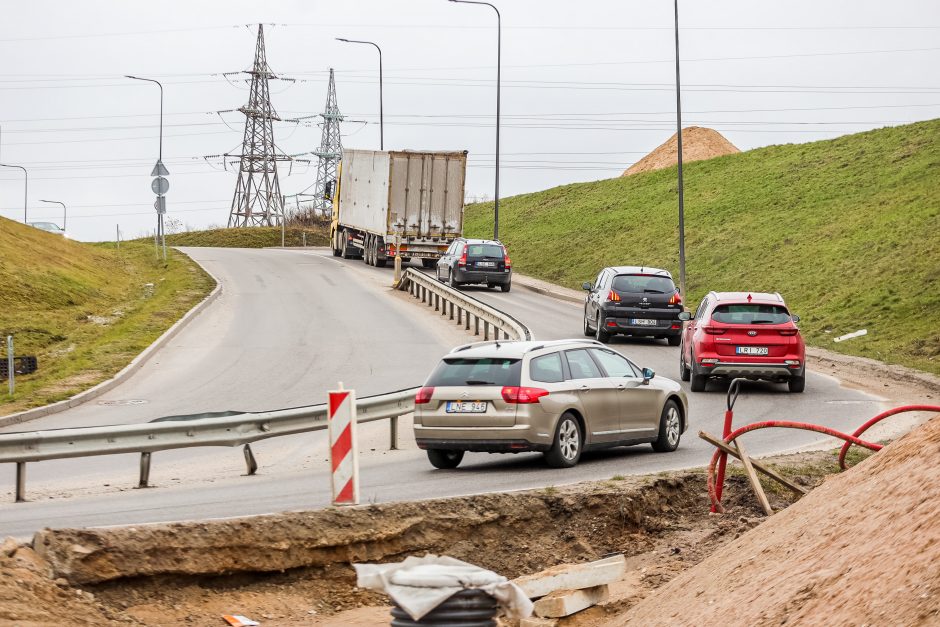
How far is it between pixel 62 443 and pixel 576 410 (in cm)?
567

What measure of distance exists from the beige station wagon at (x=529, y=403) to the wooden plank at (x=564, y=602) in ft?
17.7

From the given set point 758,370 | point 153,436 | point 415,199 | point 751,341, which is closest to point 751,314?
point 751,341

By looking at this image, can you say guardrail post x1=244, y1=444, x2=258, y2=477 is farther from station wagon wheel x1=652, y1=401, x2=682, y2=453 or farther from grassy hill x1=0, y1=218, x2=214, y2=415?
grassy hill x1=0, y1=218, x2=214, y2=415

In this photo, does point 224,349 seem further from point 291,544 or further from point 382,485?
point 291,544

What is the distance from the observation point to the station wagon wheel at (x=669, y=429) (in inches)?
629

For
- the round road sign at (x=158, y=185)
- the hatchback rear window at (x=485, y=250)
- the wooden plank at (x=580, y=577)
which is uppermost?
the round road sign at (x=158, y=185)

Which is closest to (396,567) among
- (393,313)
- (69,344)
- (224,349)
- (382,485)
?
(382,485)

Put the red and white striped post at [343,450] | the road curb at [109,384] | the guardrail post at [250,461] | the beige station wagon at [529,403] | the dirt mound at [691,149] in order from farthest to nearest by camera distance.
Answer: the dirt mound at [691,149], the road curb at [109,384], the guardrail post at [250,461], the beige station wagon at [529,403], the red and white striped post at [343,450]

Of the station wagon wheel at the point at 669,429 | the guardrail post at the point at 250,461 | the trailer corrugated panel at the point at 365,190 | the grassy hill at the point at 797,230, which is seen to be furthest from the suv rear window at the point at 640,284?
the trailer corrugated panel at the point at 365,190

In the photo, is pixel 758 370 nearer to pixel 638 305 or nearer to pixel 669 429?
pixel 669 429

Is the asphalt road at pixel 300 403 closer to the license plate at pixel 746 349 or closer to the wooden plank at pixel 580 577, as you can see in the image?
the license plate at pixel 746 349

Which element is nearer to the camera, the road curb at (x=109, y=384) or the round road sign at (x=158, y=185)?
the road curb at (x=109, y=384)

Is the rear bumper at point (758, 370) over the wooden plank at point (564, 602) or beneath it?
over

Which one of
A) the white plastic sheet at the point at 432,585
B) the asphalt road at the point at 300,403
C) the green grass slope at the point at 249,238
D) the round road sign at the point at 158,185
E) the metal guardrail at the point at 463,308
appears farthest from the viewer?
the green grass slope at the point at 249,238
